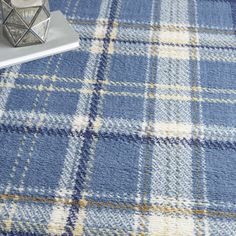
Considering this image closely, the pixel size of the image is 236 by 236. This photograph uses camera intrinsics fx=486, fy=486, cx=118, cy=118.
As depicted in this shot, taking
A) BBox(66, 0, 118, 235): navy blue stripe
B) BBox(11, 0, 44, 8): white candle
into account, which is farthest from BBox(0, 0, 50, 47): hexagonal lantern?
BBox(66, 0, 118, 235): navy blue stripe

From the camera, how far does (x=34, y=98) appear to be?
781 millimetres

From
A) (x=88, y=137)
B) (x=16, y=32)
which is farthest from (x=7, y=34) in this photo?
(x=88, y=137)

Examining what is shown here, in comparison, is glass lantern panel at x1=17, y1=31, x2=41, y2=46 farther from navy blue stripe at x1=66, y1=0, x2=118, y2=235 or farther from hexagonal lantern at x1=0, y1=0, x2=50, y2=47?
navy blue stripe at x1=66, y1=0, x2=118, y2=235

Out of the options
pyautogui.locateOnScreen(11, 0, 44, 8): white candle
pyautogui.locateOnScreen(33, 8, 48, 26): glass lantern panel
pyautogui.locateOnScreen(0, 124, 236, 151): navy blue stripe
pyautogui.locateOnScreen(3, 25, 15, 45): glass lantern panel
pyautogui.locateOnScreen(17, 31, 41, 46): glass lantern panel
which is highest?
pyautogui.locateOnScreen(11, 0, 44, 8): white candle

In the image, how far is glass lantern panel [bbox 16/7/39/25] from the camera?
0.81m

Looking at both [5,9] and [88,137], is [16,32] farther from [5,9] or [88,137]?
[88,137]

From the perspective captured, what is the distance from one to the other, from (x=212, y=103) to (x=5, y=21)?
0.38 m

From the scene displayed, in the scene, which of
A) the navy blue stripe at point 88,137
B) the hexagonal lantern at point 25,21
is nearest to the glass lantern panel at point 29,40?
the hexagonal lantern at point 25,21

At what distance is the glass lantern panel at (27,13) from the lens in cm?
81

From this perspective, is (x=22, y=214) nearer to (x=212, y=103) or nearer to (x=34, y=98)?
(x=34, y=98)

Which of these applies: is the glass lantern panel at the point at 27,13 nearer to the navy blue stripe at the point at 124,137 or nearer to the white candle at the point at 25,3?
the white candle at the point at 25,3

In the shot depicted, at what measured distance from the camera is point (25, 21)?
82 centimetres

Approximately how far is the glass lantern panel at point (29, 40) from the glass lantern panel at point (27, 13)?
3cm

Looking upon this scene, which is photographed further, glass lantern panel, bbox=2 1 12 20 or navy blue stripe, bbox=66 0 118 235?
glass lantern panel, bbox=2 1 12 20
